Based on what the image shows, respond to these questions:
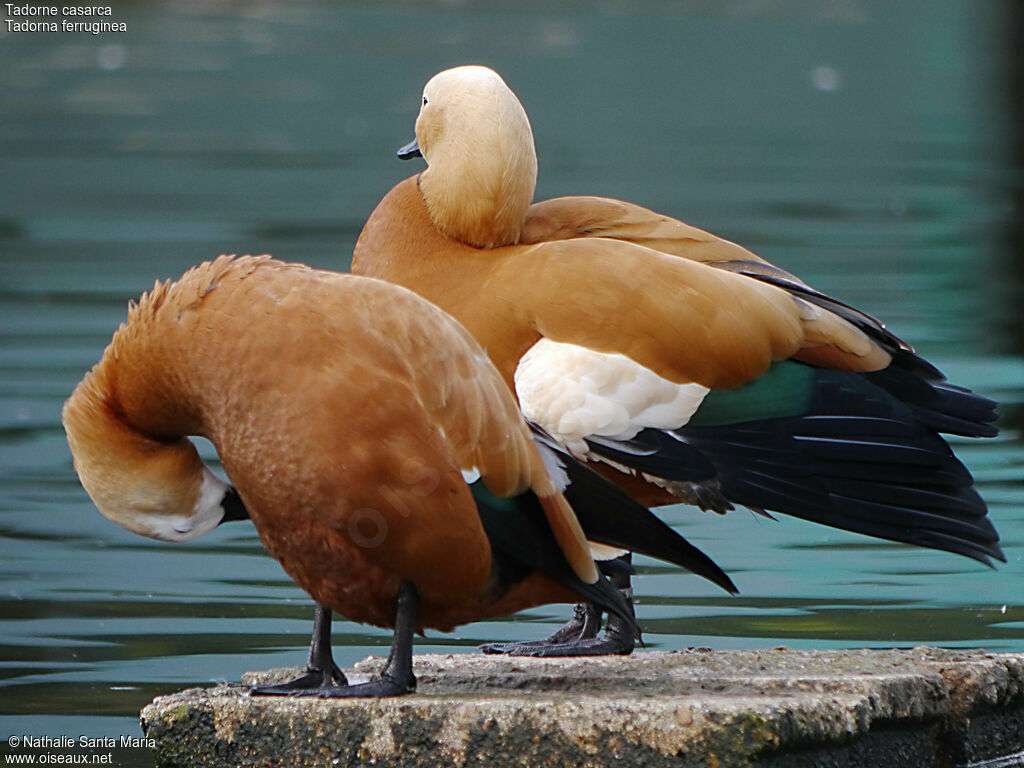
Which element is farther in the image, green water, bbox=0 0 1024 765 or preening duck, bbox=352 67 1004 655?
green water, bbox=0 0 1024 765

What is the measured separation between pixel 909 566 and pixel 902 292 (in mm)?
6317

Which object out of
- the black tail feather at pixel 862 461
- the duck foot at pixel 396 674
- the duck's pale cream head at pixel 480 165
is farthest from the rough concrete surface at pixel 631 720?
the duck's pale cream head at pixel 480 165

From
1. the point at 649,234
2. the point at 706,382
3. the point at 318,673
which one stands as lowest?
the point at 318,673

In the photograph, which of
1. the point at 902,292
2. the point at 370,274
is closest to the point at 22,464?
the point at 370,274

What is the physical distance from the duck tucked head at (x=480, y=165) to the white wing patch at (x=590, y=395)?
541 mm

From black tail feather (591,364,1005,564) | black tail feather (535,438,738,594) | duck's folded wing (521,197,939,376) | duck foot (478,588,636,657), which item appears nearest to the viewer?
black tail feather (535,438,738,594)

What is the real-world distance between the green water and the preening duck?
0.72 m

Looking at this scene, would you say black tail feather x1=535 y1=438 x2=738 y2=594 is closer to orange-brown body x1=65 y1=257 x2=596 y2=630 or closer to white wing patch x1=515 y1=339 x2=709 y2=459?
orange-brown body x1=65 y1=257 x2=596 y2=630

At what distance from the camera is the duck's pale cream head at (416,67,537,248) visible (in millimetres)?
5676

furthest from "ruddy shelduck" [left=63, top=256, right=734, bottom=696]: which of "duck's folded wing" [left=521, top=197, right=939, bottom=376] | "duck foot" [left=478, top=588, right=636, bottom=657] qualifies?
"duck's folded wing" [left=521, top=197, right=939, bottom=376]

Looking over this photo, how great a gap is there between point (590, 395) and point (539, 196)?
11.5 meters

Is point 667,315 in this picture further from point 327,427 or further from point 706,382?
point 327,427

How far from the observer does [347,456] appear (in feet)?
13.3

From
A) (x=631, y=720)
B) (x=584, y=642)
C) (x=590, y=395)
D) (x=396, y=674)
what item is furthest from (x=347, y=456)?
(x=584, y=642)
